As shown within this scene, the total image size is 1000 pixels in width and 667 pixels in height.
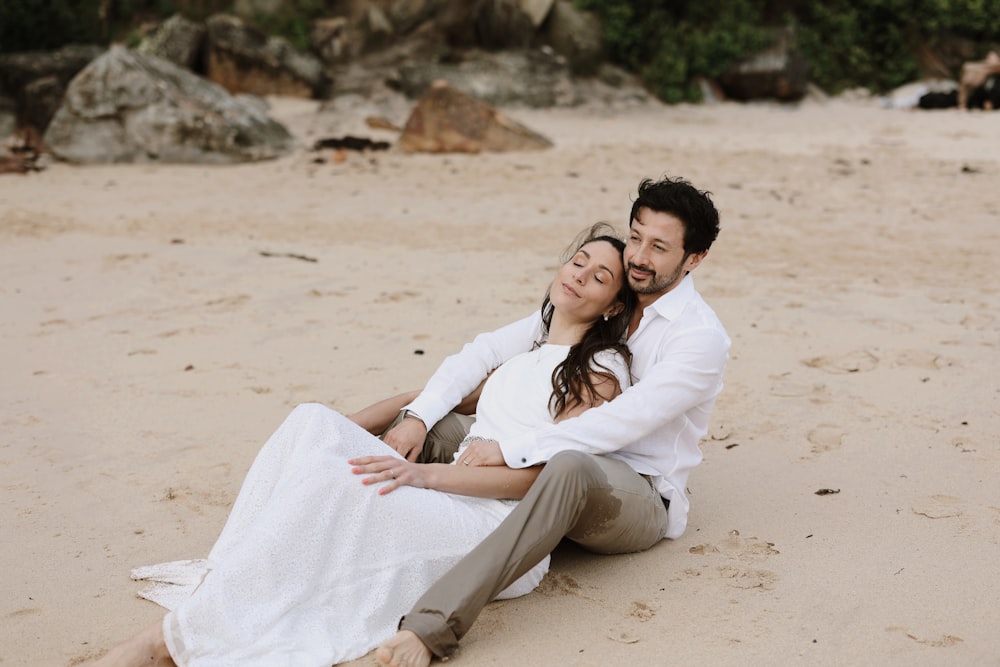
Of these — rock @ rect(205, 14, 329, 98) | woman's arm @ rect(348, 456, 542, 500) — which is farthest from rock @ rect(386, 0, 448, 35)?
woman's arm @ rect(348, 456, 542, 500)

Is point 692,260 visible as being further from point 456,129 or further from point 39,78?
point 39,78

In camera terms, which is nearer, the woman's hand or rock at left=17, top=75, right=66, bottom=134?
the woman's hand

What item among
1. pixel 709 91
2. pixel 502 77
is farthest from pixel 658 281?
pixel 709 91

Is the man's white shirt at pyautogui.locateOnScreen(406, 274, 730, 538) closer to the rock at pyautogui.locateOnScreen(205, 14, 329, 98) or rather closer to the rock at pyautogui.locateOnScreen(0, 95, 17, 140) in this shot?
the rock at pyautogui.locateOnScreen(0, 95, 17, 140)

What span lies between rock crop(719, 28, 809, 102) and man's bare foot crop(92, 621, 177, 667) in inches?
Answer: 500

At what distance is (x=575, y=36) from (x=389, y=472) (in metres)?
12.5

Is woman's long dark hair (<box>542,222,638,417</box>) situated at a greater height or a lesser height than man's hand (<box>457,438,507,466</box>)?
greater

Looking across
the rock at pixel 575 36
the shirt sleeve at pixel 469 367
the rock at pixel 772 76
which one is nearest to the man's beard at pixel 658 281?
the shirt sleeve at pixel 469 367

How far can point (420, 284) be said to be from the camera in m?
6.41

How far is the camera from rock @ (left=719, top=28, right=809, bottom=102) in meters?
14.0

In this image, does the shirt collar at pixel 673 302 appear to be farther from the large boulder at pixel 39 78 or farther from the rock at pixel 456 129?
the large boulder at pixel 39 78

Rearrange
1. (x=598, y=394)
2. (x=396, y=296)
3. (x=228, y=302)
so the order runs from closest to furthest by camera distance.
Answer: (x=598, y=394), (x=228, y=302), (x=396, y=296)

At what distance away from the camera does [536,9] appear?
48.1ft

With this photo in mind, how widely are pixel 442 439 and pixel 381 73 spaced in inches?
435
